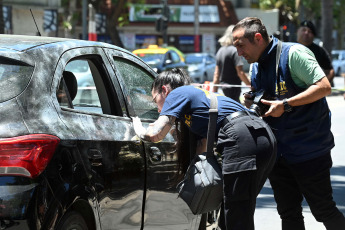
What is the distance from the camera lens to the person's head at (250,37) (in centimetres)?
456

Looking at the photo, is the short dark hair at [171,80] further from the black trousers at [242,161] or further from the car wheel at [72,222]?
the car wheel at [72,222]

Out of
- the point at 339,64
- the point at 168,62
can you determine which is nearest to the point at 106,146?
the point at 168,62

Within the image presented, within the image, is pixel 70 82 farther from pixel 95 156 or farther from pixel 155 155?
pixel 155 155

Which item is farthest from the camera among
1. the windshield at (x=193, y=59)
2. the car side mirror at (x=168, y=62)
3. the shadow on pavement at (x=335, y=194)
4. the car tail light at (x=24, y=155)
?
the windshield at (x=193, y=59)

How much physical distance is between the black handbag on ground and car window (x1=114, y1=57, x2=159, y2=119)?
833 millimetres

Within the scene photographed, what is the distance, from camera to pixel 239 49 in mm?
4621

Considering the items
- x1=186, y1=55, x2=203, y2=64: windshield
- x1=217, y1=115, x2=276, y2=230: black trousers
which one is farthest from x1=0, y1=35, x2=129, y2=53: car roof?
x1=186, y1=55, x2=203, y2=64: windshield

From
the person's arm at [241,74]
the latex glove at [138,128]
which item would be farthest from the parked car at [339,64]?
the latex glove at [138,128]

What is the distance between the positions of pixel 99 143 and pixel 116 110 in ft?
1.99

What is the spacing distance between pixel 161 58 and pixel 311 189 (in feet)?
72.4

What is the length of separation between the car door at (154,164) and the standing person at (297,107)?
24.7 inches

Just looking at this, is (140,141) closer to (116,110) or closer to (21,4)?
(116,110)

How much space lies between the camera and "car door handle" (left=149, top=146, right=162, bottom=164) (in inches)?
181

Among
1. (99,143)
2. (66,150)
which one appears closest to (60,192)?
(66,150)
